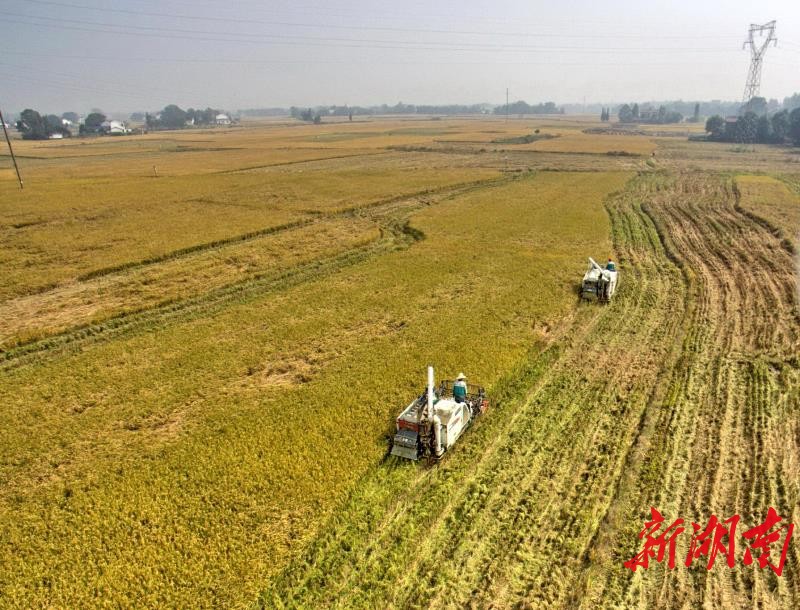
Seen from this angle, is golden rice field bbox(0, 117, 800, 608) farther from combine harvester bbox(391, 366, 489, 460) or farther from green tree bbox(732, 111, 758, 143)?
green tree bbox(732, 111, 758, 143)

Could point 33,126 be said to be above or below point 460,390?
above

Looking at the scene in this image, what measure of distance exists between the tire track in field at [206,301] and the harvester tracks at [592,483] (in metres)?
15.6

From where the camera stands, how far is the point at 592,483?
1286cm

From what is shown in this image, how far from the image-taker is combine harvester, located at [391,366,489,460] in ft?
44.5

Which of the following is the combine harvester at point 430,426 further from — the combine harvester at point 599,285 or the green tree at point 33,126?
the green tree at point 33,126

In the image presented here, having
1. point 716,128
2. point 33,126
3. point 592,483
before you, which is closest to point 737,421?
point 592,483

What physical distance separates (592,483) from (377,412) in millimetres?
6663

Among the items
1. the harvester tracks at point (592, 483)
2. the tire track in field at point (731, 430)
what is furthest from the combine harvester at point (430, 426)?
the tire track in field at point (731, 430)

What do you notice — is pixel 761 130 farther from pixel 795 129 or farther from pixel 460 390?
pixel 460 390

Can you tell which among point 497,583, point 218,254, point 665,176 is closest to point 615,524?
point 497,583

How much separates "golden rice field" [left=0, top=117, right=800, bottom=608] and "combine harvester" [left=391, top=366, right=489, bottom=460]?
541 millimetres

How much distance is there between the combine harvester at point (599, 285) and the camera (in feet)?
81.8

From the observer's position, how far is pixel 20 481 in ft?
43.7

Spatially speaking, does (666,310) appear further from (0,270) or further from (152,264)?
(0,270)
